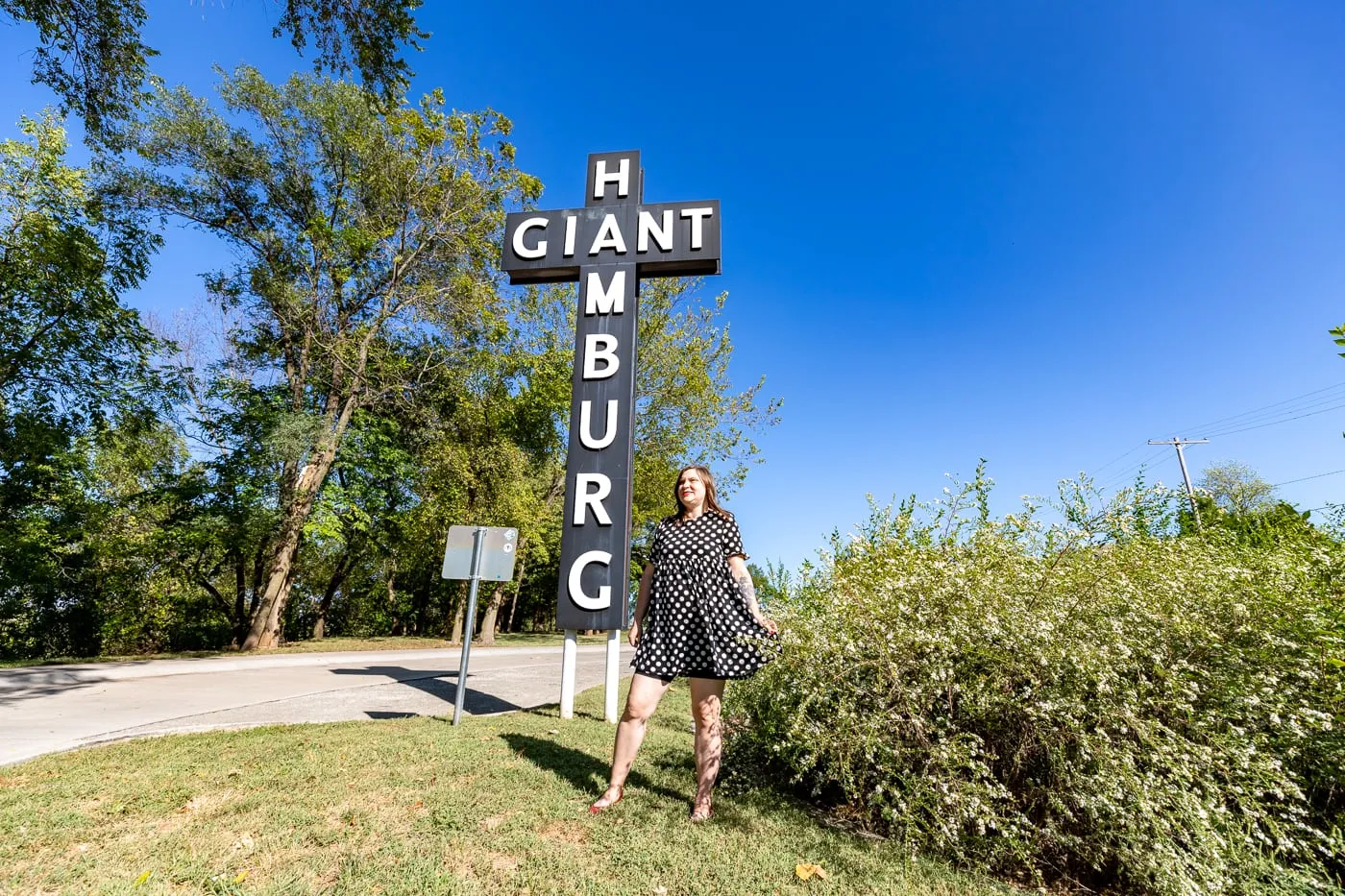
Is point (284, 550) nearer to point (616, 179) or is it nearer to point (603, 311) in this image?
point (603, 311)

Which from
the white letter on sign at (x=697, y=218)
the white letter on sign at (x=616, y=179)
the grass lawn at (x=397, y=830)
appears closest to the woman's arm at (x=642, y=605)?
the grass lawn at (x=397, y=830)

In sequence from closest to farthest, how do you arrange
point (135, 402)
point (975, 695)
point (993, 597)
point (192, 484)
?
point (975, 695) < point (993, 597) < point (135, 402) < point (192, 484)

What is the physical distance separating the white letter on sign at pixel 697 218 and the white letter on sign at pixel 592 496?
10.0 feet

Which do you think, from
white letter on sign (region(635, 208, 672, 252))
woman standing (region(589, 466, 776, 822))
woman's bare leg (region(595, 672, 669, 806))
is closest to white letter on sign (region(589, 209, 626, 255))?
white letter on sign (region(635, 208, 672, 252))

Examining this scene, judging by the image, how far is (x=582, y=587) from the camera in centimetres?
612

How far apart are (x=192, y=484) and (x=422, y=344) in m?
7.50

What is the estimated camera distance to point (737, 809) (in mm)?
3381

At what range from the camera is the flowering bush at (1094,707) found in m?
2.56

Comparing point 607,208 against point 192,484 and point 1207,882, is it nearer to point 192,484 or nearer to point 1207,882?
point 1207,882

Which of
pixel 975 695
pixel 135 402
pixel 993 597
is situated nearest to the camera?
pixel 975 695

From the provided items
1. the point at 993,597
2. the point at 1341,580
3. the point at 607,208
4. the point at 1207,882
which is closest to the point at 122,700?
the point at 607,208

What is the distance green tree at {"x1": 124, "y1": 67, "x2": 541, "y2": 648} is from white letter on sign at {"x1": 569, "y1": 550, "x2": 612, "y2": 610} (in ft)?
38.9

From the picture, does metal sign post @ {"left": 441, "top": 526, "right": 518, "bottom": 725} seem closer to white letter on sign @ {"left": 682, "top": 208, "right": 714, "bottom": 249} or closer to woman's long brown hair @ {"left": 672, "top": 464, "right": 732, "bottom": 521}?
woman's long brown hair @ {"left": 672, "top": 464, "right": 732, "bottom": 521}

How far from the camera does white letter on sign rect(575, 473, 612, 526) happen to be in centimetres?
627
